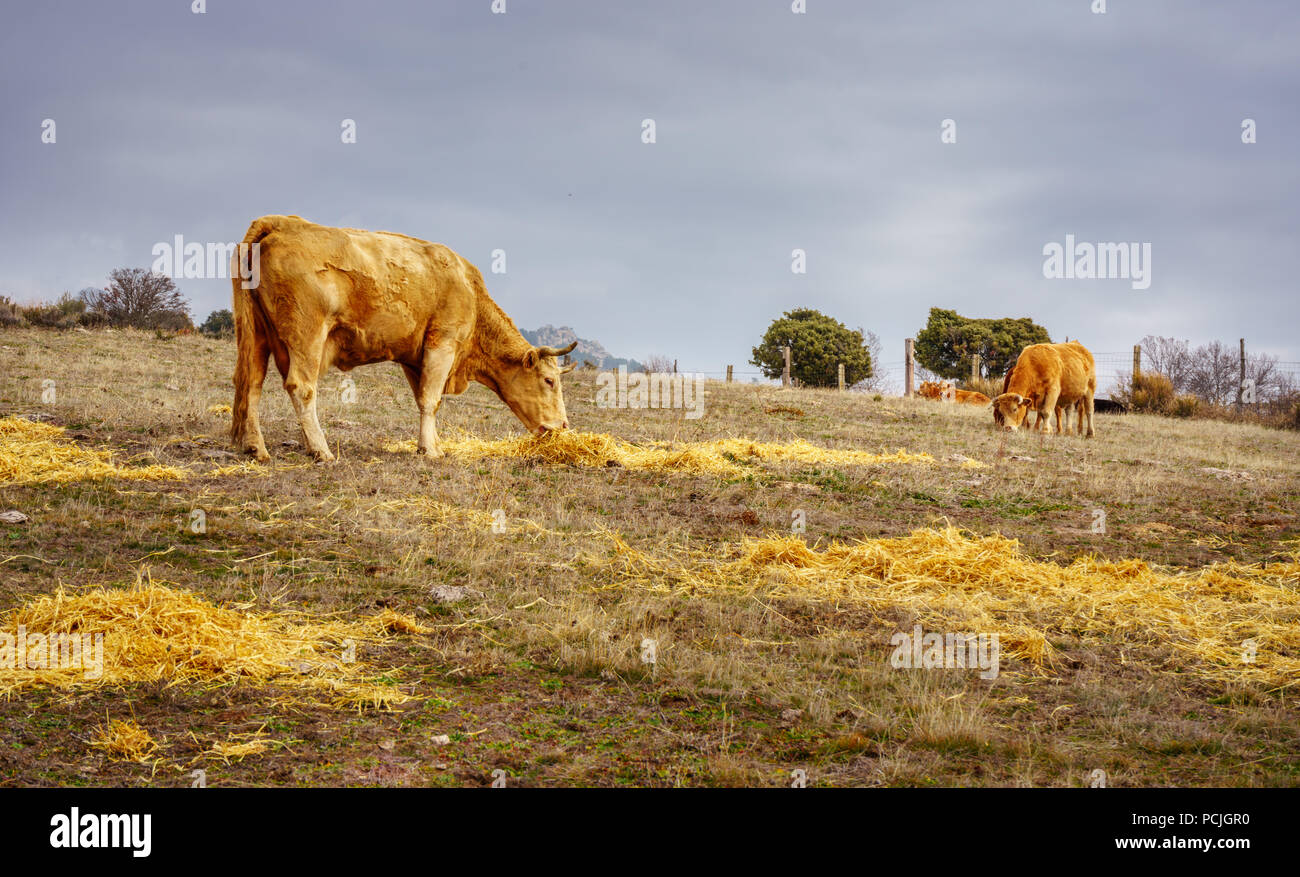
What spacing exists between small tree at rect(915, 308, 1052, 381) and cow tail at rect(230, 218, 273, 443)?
44.6 m

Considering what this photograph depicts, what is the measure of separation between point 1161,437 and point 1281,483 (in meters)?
8.90

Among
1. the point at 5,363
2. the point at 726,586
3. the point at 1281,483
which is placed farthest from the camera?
the point at 5,363

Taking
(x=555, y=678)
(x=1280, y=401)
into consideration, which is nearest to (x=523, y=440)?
(x=555, y=678)

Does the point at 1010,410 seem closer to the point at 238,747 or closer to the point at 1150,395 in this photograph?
the point at 1150,395

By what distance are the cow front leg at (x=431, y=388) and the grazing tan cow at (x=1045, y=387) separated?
13.4 m

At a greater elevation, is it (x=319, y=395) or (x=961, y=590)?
(x=319, y=395)

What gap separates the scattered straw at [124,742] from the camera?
4.12 meters

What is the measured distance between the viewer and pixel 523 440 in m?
13.4

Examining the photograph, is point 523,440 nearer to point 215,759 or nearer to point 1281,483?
point 215,759

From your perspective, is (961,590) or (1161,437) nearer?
(961,590)

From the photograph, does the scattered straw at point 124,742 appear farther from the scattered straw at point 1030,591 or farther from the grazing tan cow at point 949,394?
the grazing tan cow at point 949,394

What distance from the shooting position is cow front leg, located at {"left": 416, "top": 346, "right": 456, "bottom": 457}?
12617 millimetres

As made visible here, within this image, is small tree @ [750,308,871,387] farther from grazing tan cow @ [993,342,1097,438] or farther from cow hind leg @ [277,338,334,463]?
cow hind leg @ [277,338,334,463]

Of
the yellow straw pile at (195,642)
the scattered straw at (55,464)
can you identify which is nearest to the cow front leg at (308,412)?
the scattered straw at (55,464)
